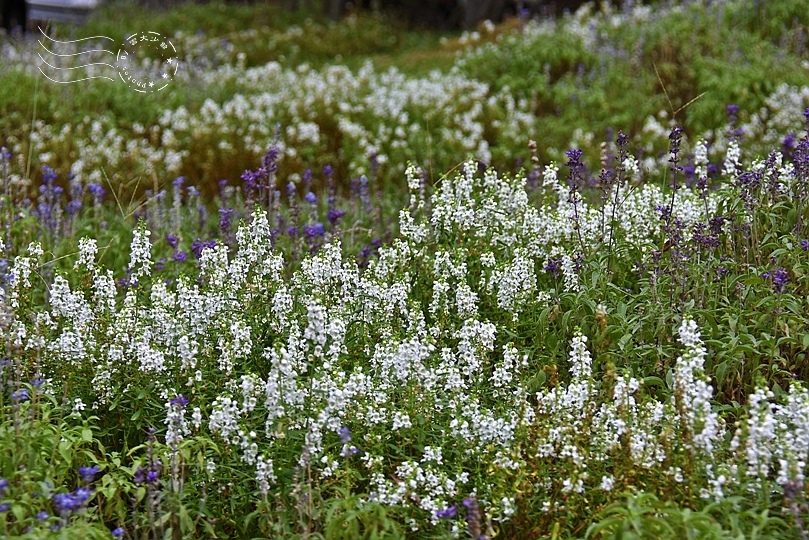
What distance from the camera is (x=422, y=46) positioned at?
1908 cm

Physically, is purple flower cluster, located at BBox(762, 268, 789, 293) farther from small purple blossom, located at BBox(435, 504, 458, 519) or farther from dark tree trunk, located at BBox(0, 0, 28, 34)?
dark tree trunk, located at BBox(0, 0, 28, 34)

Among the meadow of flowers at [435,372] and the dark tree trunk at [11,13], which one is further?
the dark tree trunk at [11,13]

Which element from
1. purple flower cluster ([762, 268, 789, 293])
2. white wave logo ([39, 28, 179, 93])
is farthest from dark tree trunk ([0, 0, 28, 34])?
purple flower cluster ([762, 268, 789, 293])

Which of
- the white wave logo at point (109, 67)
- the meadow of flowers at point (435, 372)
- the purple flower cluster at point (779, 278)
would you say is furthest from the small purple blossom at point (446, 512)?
the white wave logo at point (109, 67)

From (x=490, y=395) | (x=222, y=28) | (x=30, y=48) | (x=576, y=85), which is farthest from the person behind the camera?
(x=222, y=28)

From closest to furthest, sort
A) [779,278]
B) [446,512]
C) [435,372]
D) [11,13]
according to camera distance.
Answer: [446,512]
[779,278]
[435,372]
[11,13]

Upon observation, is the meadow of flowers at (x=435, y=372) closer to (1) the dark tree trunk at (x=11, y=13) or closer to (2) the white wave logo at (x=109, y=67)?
(2) the white wave logo at (x=109, y=67)

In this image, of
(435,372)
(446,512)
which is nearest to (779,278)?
(435,372)

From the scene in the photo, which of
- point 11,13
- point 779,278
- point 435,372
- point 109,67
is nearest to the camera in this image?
point 779,278

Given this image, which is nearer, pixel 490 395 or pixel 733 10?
pixel 490 395

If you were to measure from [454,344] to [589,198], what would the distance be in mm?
2808

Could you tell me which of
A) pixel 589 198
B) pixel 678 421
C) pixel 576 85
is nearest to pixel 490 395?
pixel 678 421

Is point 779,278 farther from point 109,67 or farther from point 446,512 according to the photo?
point 109,67

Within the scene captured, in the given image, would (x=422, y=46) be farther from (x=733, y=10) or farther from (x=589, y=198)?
(x=589, y=198)
